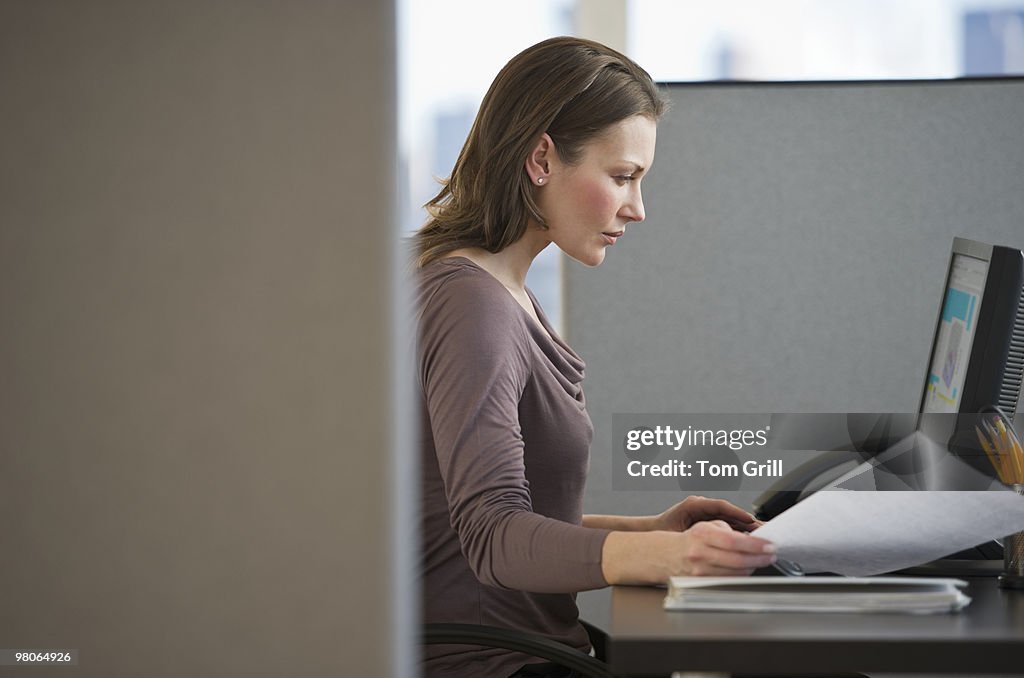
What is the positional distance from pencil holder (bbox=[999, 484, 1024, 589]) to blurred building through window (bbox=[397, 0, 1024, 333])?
202cm

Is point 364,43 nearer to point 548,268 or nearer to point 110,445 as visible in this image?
point 110,445

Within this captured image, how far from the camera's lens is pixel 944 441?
126 centimetres

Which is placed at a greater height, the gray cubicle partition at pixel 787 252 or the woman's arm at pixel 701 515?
the gray cubicle partition at pixel 787 252

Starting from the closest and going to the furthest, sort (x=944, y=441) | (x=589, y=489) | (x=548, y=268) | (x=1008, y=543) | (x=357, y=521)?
(x=357, y=521), (x=1008, y=543), (x=944, y=441), (x=589, y=489), (x=548, y=268)

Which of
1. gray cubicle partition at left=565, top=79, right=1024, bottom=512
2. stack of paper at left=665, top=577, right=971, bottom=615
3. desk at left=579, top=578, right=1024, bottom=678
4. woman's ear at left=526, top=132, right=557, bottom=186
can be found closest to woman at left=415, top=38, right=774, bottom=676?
woman's ear at left=526, top=132, right=557, bottom=186

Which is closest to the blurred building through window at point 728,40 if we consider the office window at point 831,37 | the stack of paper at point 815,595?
the office window at point 831,37

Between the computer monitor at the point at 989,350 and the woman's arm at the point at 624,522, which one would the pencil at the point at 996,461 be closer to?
the computer monitor at the point at 989,350

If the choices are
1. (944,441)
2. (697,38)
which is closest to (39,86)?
(944,441)

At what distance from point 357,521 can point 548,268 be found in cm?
240

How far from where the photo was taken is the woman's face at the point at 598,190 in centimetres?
146

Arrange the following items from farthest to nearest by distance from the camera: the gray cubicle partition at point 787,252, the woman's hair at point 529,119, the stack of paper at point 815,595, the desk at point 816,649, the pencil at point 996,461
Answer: the gray cubicle partition at point 787,252 < the woman's hair at point 529,119 < the pencil at point 996,461 < the stack of paper at point 815,595 < the desk at point 816,649

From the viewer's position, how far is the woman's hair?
143 cm

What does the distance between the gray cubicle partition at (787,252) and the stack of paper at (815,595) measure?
1823 mm

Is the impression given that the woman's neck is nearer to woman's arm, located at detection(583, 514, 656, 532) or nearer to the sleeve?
the sleeve
